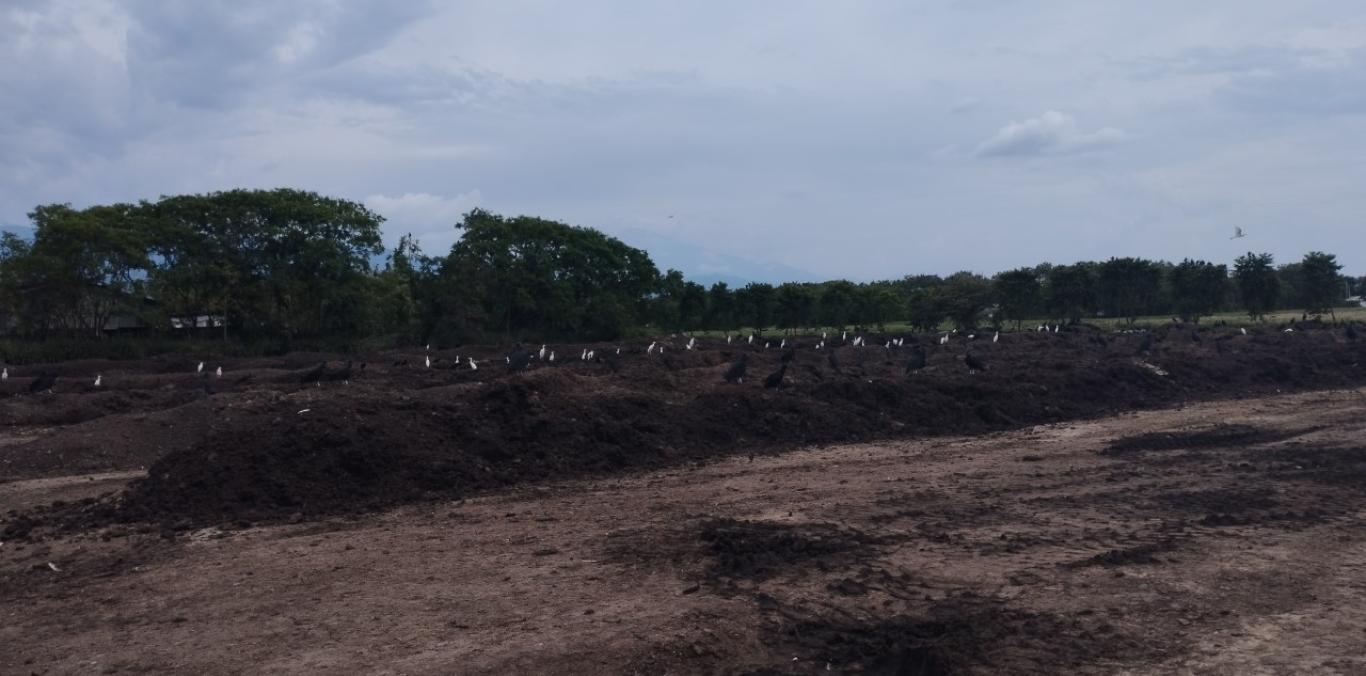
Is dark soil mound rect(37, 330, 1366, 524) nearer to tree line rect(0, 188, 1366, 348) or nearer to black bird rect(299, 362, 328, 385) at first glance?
black bird rect(299, 362, 328, 385)

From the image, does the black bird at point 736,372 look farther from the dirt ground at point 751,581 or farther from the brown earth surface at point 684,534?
the dirt ground at point 751,581

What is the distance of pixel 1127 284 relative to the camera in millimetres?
60281

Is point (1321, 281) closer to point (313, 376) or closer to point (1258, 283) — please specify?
point (1258, 283)

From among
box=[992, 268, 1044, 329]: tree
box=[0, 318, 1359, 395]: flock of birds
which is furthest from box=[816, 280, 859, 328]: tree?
box=[0, 318, 1359, 395]: flock of birds

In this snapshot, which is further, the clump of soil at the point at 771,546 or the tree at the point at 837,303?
the tree at the point at 837,303

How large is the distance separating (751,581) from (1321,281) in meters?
64.1

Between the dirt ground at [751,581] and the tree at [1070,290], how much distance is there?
48.5 m

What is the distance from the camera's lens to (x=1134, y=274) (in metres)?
59.8

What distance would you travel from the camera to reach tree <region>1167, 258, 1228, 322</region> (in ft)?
201

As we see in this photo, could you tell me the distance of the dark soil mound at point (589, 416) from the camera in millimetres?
11609

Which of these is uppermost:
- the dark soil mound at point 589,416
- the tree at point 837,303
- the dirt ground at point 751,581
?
the tree at point 837,303

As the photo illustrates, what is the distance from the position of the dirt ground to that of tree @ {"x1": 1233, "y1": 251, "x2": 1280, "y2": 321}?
5154cm

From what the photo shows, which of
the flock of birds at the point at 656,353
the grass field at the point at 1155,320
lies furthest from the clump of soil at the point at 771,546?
the grass field at the point at 1155,320

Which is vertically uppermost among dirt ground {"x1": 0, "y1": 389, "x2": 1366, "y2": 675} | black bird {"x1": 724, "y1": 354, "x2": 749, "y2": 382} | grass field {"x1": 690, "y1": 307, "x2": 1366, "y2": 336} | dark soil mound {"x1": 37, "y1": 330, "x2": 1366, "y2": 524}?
grass field {"x1": 690, "y1": 307, "x2": 1366, "y2": 336}
